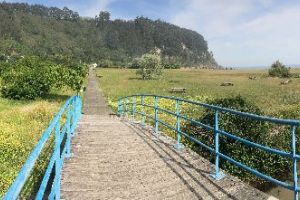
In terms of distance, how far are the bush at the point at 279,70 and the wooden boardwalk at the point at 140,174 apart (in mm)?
69666

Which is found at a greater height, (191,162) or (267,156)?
(191,162)

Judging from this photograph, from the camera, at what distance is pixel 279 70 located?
79.0m

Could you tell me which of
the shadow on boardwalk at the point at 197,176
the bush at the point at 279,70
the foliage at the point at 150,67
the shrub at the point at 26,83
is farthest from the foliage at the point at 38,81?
the bush at the point at 279,70

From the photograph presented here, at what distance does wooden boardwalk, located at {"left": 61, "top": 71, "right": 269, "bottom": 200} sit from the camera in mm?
7016

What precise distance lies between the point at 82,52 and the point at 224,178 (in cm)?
18920

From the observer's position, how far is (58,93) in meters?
39.8

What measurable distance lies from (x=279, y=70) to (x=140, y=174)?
74.8 m

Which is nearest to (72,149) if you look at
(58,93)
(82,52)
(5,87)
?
(5,87)

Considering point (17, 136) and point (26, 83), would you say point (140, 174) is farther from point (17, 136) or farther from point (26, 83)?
point (26, 83)

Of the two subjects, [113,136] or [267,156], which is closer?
[113,136]

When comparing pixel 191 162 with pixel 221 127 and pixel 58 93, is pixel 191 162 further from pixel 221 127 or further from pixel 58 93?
pixel 58 93

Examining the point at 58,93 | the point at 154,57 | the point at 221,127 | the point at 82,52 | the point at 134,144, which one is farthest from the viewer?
the point at 82,52

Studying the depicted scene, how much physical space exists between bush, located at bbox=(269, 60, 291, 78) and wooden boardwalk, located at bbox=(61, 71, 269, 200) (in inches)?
2743

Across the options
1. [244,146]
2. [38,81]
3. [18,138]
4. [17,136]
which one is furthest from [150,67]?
[244,146]
